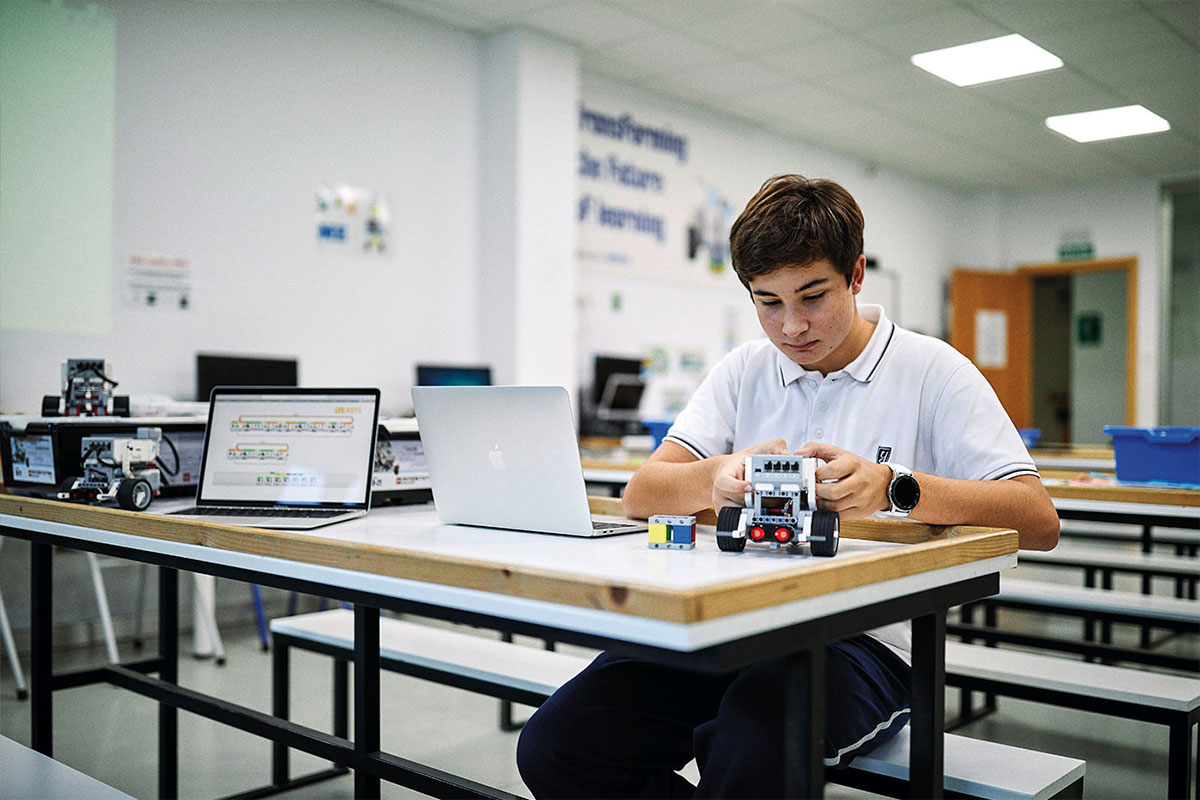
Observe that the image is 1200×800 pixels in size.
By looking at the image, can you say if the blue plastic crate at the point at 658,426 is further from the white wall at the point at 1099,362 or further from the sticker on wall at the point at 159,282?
the white wall at the point at 1099,362

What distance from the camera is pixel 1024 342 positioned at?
9.02 meters

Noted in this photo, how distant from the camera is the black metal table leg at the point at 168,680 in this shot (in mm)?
2240

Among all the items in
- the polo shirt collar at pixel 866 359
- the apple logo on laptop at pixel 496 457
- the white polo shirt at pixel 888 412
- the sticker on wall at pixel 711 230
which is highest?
the sticker on wall at pixel 711 230

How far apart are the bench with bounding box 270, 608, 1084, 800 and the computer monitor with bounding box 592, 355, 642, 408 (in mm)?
3166

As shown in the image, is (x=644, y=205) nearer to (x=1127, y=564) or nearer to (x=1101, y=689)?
(x=1127, y=564)

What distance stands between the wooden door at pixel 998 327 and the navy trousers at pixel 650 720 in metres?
7.69

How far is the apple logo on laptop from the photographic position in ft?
4.38

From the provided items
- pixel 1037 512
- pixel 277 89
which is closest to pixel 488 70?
pixel 277 89

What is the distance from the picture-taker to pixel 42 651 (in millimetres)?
1992

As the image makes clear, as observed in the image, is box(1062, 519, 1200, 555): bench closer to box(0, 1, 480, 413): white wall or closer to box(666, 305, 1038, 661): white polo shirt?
box(666, 305, 1038, 661): white polo shirt

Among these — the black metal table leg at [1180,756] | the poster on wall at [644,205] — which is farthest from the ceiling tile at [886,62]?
the black metal table leg at [1180,756]

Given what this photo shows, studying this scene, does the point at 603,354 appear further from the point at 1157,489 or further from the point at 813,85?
the point at 1157,489

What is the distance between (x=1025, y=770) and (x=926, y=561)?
0.43 m

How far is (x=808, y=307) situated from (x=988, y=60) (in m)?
4.86
